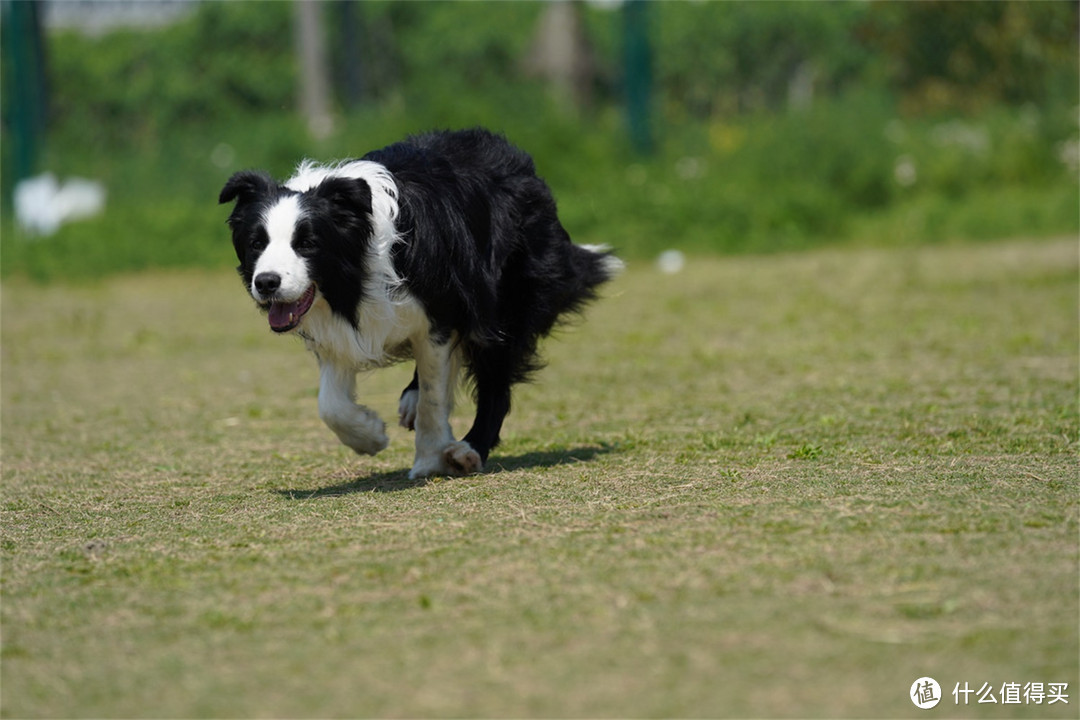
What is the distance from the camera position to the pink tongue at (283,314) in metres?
5.47

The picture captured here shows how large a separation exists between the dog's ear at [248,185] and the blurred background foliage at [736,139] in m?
10.2

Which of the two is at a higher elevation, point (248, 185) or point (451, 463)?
point (248, 185)

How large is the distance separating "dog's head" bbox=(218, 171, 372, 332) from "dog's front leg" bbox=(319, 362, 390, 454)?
0.29 metres

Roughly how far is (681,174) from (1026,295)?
6.39 metres

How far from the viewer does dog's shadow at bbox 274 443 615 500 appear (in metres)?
5.79

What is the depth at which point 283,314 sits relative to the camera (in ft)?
18.0

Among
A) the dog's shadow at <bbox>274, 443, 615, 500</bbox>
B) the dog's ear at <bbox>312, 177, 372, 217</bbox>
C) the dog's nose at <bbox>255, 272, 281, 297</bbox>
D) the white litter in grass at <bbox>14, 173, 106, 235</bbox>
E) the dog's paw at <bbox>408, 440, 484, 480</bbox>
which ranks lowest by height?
the dog's shadow at <bbox>274, 443, 615, 500</bbox>

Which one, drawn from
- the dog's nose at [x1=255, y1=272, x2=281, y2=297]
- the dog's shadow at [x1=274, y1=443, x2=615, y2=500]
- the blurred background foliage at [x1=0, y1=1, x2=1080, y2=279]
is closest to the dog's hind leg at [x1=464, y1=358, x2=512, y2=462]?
the dog's shadow at [x1=274, y1=443, x2=615, y2=500]

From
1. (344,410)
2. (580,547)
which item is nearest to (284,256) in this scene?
(344,410)

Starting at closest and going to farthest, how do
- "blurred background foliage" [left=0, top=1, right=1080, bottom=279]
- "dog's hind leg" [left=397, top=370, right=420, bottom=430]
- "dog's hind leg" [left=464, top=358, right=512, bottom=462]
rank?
"dog's hind leg" [left=464, top=358, right=512, bottom=462] → "dog's hind leg" [left=397, top=370, right=420, bottom=430] → "blurred background foliage" [left=0, top=1, right=1080, bottom=279]

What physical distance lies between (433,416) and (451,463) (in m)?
0.21

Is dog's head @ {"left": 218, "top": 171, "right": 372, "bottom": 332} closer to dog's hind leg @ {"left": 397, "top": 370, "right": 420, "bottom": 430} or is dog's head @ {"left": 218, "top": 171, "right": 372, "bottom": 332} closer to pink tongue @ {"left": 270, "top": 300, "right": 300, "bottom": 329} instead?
pink tongue @ {"left": 270, "top": 300, "right": 300, "bottom": 329}

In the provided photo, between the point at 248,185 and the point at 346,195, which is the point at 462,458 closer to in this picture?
the point at 346,195

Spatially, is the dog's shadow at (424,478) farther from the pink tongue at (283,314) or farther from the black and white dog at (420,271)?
the pink tongue at (283,314)
